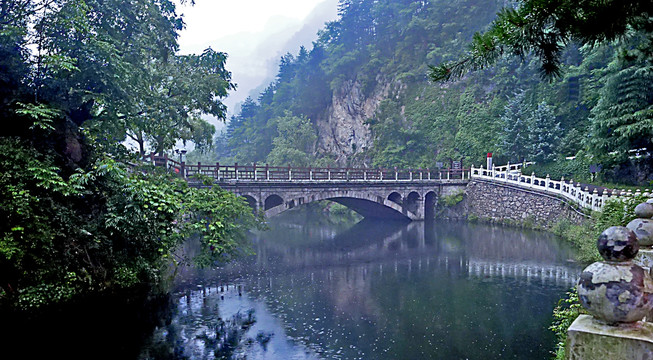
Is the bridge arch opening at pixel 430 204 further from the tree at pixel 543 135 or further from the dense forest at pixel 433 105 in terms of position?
the tree at pixel 543 135

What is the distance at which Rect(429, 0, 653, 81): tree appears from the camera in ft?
13.2

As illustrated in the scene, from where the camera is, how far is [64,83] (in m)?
12.3

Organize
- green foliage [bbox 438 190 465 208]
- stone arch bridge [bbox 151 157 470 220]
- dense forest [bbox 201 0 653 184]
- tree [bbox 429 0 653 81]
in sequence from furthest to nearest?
1. green foliage [bbox 438 190 465 208]
2. stone arch bridge [bbox 151 157 470 220]
3. dense forest [bbox 201 0 653 184]
4. tree [bbox 429 0 653 81]

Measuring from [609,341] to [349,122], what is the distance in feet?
169

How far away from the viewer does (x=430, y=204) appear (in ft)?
117

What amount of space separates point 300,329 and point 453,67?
9.32 meters

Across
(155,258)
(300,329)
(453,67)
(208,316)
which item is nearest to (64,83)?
(155,258)

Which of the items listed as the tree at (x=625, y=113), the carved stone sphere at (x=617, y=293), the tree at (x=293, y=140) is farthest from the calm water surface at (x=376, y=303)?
the tree at (x=293, y=140)

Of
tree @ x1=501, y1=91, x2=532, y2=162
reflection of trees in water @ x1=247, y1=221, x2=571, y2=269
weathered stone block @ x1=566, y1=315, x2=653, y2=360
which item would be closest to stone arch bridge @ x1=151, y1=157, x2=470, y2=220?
reflection of trees in water @ x1=247, y1=221, x2=571, y2=269

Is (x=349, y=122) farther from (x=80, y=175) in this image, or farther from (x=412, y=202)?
(x=80, y=175)

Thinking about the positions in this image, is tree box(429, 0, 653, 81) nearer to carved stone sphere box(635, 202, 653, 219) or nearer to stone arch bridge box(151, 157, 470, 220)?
carved stone sphere box(635, 202, 653, 219)

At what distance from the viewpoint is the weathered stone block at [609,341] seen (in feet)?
7.04

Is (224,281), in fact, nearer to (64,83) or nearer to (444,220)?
(64,83)

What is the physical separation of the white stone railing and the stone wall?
402 millimetres
